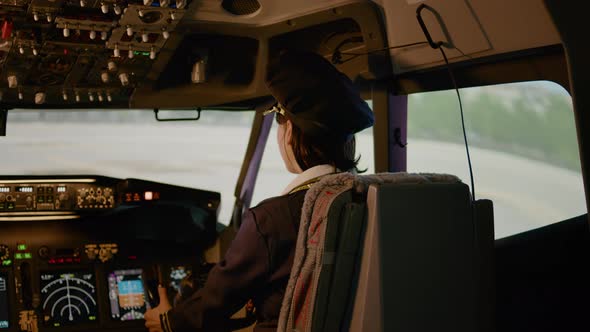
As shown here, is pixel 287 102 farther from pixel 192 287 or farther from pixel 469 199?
pixel 192 287

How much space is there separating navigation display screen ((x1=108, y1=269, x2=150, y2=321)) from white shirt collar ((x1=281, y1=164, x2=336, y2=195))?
71.3 inches

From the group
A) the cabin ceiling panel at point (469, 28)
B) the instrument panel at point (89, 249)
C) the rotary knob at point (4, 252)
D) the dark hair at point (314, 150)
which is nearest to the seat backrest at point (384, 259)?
the dark hair at point (314, 150)

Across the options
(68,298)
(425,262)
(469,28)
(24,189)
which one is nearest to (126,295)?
(68,298)

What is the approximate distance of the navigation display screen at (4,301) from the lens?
140 inches

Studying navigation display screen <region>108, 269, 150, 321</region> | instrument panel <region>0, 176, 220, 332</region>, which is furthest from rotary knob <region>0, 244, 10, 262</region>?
navigation display screen <region>108, 269, 150, 321</region>

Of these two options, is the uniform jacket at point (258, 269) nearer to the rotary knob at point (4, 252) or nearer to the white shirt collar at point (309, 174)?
the white shirt collar at point (309, 174)

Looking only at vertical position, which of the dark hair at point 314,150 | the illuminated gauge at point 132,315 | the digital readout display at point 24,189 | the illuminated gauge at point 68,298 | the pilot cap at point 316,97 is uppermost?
the pilot cap at point 316,97

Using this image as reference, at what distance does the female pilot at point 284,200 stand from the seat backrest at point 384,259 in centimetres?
13

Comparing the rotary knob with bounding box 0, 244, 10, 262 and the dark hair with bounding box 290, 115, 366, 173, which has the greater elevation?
the dark hair with bounding box 290, 115, 366, 173

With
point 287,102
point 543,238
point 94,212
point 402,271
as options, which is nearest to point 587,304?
point 543,238

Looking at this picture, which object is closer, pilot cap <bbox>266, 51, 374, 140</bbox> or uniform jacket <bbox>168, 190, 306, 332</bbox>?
uniform jacket <bbox>168, 190, 306, 332</bbox>

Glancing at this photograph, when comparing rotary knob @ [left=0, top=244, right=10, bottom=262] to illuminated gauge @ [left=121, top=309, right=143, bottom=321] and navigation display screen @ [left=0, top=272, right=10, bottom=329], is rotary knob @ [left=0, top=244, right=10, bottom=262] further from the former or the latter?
illuminated gauge @ [left=121, top=309, right=143, bottom=321]

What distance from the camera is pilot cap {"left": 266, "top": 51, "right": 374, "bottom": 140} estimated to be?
2.21 meters

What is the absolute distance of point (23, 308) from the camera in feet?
11.8
